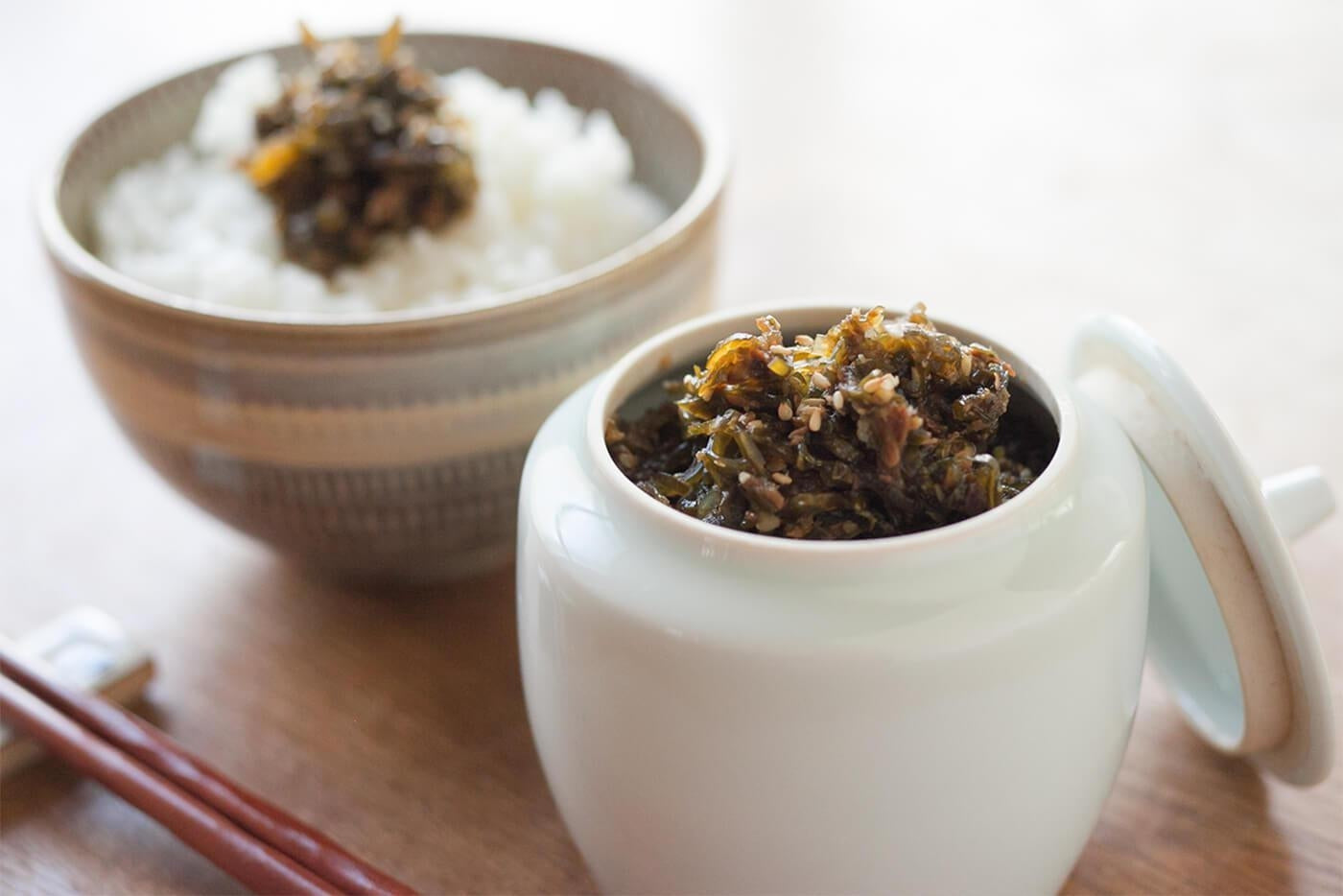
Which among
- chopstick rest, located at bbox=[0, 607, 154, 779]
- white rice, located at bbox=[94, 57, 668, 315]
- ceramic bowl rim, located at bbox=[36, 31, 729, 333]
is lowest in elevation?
chopstick rest, located at bbox=[0, 607, 154, 779]

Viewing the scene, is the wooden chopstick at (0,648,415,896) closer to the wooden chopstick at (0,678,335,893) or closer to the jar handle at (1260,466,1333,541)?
the wooden chopstick at (0,678,335,893)

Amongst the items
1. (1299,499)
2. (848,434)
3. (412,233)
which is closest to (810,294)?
(412,233)

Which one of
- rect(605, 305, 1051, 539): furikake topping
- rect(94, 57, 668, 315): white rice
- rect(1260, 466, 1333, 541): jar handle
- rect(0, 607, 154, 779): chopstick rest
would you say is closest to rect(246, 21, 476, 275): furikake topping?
rect(94, 57, 668, 315): white rice

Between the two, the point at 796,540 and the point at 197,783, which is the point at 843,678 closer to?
the point at 796,540

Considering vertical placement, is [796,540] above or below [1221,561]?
above

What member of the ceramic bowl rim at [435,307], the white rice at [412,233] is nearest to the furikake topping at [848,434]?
the ceramic bowl rim at [435,307]

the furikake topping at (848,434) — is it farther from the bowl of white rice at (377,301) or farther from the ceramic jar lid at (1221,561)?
the bowl of white rice at (377,301)
